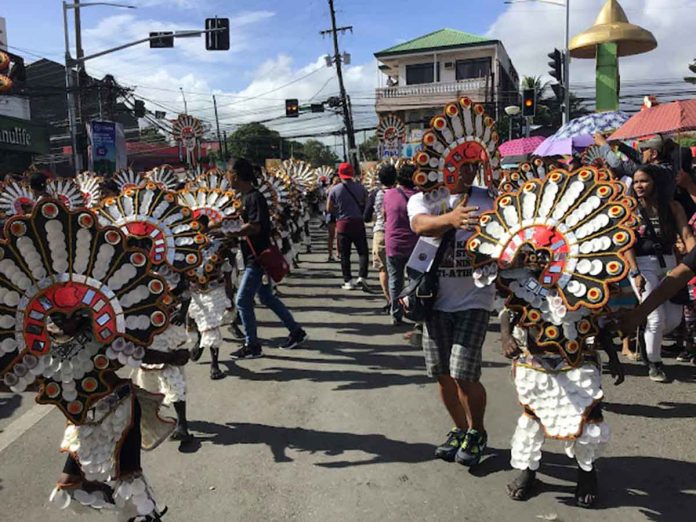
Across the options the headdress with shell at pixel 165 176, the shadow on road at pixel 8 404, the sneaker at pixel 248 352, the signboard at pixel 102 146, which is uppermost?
the signboard at pixel 102 146

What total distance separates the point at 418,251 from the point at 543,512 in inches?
63.8

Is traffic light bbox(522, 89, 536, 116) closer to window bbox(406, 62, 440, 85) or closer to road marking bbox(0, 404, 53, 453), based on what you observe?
road marking bbox(0, 404, 53, 453)

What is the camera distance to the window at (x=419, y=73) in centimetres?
3975

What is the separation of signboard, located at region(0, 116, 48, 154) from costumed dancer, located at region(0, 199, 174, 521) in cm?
2782

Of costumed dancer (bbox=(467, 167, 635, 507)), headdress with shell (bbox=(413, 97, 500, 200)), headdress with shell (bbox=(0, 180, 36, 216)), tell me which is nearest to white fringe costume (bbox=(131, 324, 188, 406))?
headdress with shell (bbox=(413, 97, 500, 200))

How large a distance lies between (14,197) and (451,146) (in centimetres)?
671

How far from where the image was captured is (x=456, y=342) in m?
3.64

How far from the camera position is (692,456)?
3787mm

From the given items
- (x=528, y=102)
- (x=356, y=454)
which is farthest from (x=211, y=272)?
(x=528, y=102)

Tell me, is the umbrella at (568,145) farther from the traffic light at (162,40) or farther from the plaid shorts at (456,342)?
the traffic light at (162,40)

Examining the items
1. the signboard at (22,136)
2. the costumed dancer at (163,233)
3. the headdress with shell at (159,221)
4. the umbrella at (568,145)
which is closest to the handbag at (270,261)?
the costumed dancer at (163,233)

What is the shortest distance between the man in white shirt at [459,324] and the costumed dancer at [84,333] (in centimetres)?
173

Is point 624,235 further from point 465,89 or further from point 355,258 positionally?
point 465,89

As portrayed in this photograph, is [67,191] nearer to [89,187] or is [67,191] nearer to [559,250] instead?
[89,187]
